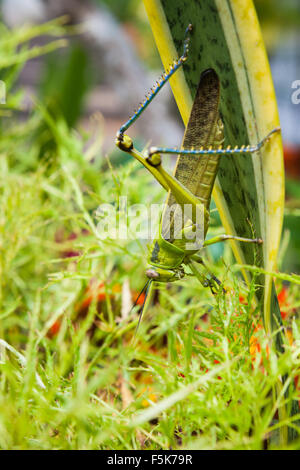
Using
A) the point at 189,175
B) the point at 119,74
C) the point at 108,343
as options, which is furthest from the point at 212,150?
the point at 119,74

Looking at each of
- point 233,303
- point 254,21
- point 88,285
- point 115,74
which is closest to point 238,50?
point 254,21

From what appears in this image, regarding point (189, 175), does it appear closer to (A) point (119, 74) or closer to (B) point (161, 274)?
(B) point (161, 274)

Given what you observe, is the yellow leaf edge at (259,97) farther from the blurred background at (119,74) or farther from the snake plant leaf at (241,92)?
the blurred background at (119,74)

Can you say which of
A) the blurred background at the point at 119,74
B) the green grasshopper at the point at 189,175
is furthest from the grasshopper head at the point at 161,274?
the blurred background at the point at 119,74

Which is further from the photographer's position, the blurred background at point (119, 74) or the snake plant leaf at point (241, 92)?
the blurred background at point (119, 74)

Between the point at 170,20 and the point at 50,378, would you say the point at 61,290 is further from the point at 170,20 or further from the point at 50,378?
the point at 170,20

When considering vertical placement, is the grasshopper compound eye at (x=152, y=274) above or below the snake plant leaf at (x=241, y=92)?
below
